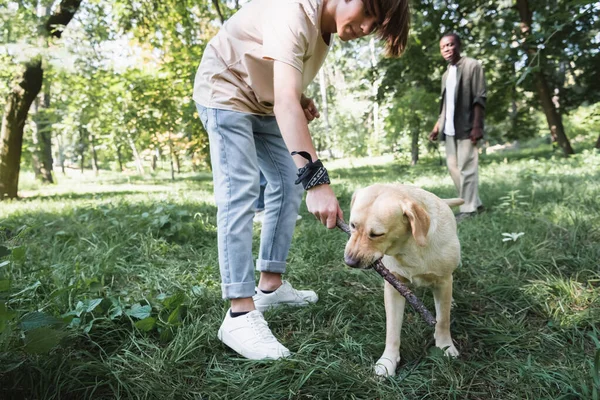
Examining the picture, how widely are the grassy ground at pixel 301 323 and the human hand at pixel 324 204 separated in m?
0.68

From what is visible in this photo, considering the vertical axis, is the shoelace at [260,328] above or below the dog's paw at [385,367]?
above

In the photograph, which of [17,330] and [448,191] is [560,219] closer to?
[448,191]

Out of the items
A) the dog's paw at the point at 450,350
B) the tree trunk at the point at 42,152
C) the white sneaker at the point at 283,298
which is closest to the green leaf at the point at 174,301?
the white sneaker at the point at 283,298

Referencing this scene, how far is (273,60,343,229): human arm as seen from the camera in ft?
5.90

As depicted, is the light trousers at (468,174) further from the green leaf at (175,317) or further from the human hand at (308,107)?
the green leaf at (175,317)

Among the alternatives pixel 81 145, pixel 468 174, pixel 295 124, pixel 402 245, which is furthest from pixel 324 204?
pixel 81 145

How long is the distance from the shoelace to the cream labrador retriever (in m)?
0.55

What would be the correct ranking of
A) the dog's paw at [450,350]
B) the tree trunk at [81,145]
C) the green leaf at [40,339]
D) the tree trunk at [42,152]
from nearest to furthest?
1. the green leaf at [40,339]
2. the dog's paw at [450,350]
3. the tree trunk at [42,152]
4. the tree trunk at [81,145]

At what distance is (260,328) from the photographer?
2064 millimetres

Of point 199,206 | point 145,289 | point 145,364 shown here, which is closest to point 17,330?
point 145,364

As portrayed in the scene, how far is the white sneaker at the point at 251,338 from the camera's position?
6.47 feet

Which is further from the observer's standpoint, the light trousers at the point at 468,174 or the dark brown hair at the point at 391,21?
the light trousers at the point at 468,174

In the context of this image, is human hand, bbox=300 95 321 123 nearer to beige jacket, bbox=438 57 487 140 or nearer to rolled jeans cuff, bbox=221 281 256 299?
rolled jeans cuff, bbox=221 281 256 299

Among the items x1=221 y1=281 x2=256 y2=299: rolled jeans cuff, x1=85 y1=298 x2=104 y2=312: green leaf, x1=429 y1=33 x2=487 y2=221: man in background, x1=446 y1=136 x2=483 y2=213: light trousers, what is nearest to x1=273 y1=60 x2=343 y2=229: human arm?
x1=221 y1=281 x2=256 y2=299: rolled jeans cuff
